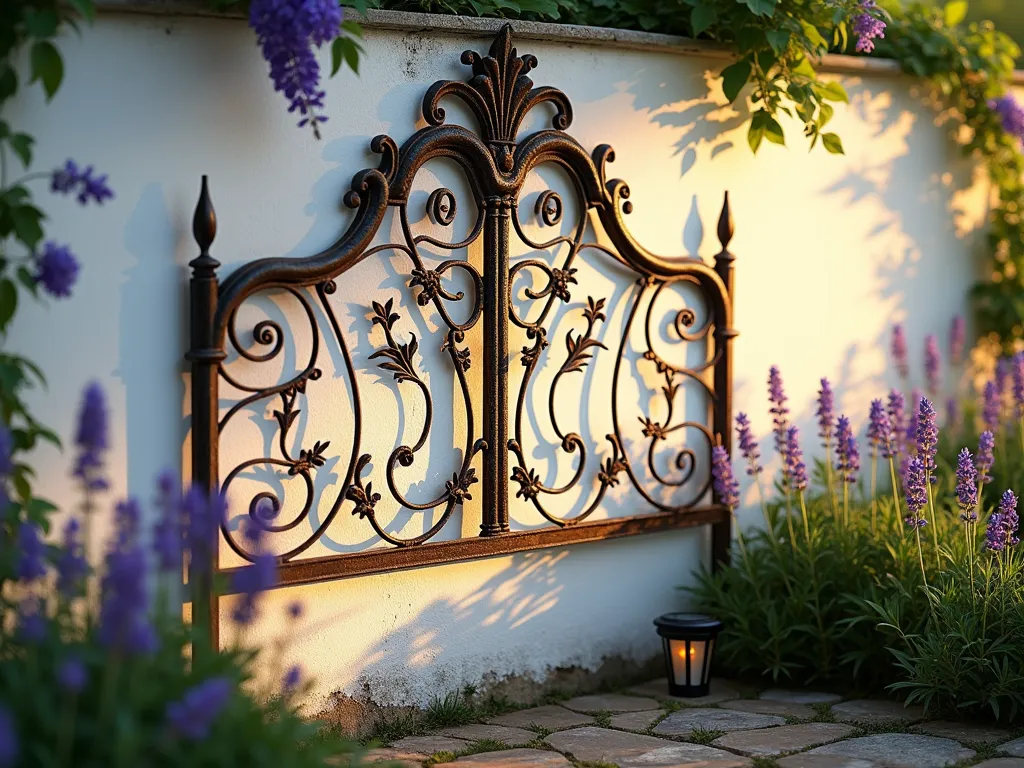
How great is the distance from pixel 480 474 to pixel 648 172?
1235mm

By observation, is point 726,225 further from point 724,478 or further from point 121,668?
point 121,668

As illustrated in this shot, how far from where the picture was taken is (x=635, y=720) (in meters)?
3.93

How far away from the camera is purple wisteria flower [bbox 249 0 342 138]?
3.11m

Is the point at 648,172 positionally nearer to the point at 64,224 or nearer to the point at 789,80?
the point at 789,80

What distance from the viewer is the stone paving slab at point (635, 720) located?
3850 millimetres

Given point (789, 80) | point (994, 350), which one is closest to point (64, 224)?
point (789, 80)

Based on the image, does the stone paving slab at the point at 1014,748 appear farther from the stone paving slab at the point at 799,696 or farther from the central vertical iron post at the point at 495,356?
the central vertical iron post at the point at 495,356

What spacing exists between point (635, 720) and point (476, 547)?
0.72 metres

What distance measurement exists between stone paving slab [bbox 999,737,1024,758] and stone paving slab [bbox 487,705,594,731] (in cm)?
117

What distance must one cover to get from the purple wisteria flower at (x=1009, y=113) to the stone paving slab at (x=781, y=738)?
292 centimetres

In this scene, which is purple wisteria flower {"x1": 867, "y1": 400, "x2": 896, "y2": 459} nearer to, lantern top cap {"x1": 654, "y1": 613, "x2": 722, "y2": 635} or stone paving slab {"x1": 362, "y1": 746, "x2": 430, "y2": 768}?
lantern top cap {"x1": 654, "y1": 613, "x2": 722, "y2": 635}

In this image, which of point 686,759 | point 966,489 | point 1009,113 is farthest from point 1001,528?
point 1009,113

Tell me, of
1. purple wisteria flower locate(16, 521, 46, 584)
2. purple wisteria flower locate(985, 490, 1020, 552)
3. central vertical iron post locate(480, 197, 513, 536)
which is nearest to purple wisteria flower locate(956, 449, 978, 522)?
purple wisteria flower locate(985, 490, 1020, 552)

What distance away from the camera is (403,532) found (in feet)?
12.5
